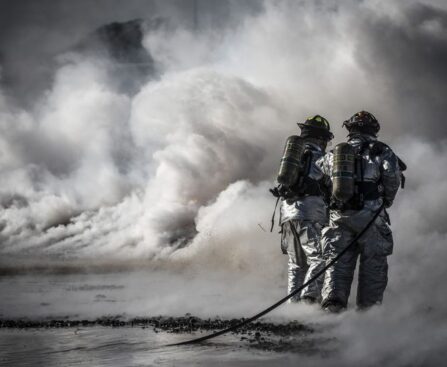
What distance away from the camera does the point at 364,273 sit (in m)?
7.54

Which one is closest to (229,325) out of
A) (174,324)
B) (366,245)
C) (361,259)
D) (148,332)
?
(174,324)

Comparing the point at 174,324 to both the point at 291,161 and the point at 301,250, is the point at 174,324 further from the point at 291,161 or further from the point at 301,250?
the point at 291,161

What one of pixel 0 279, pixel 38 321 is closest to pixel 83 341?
pixel 38 321

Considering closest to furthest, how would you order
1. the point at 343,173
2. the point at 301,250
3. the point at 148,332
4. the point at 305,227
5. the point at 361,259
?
the point at 148,332 < the point at 343,173 < the point at 361,259 < the point at 305,227 < the point at 301,250

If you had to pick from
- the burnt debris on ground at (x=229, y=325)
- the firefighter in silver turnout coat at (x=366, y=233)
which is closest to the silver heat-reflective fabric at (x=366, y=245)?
the firefighter in silver turnout coat at (x=366, y=233)

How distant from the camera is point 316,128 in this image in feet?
29.3

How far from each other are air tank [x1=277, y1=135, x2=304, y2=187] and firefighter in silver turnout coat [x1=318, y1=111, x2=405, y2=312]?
582 millimetres

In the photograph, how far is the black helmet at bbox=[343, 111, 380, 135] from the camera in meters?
7.99

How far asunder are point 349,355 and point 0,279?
55.6 ft

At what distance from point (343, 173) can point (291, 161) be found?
1.00 m

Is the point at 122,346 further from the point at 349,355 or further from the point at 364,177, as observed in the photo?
the point at 364,177

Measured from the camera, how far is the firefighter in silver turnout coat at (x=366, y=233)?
7.50m

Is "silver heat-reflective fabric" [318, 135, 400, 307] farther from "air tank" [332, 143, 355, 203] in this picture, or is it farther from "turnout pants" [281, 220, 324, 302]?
"turnout pants" [281, 220, 324, 302]

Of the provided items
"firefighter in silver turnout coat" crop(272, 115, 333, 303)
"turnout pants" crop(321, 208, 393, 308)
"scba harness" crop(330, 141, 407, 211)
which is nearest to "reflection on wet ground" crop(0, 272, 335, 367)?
"turnout pants" crop(321, 208, 393, 308)
